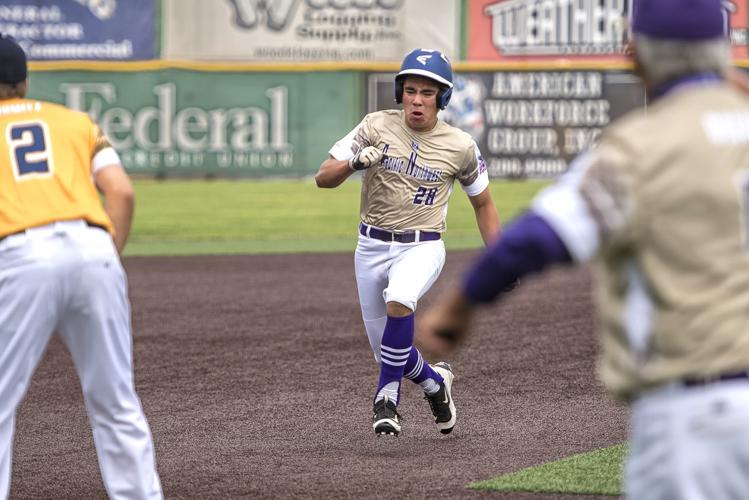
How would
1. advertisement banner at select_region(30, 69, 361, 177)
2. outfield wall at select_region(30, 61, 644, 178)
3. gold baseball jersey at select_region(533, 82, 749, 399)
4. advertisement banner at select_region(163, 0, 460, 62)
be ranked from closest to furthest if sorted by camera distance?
gold baseball jersey at select_region(533, 82, 749, 399) < outfield wall at select_region(30, 61, 644, 178) < advertisement banner at select_region(30, 69, 361, 177) < advertisement banner at select_region(163, 0, 460, 62)

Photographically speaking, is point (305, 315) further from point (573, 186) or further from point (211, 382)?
point (573, 186)

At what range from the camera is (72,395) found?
904 cm

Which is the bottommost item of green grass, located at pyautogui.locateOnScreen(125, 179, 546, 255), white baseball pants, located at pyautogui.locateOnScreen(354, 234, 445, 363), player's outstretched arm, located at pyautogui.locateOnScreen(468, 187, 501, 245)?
green grass, located at pyautogui.locateOnScreen(125, 179, 546, 255)

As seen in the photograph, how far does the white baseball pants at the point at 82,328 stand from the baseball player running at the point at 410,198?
2.56 meters

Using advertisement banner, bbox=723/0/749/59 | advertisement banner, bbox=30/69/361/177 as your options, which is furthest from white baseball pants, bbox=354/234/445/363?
Answer: advertisement banner, bbox=723/0/749/59

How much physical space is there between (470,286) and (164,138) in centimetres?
2290

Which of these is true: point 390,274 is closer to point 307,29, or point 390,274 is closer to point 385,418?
point 385,418

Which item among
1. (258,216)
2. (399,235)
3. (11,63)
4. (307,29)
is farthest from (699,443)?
(307,29)

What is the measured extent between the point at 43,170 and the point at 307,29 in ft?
93.8

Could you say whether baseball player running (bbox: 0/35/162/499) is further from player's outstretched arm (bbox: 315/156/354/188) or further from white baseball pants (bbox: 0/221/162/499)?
player's outstretched arm (bbox: 315/156/354/188)

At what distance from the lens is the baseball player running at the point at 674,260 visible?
3168 millimetres

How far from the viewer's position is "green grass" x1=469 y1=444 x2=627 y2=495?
633cm

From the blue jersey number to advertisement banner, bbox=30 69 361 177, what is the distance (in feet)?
68.1

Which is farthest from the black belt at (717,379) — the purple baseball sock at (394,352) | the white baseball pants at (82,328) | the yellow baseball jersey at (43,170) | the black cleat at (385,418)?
the black cleat at (385,418)
